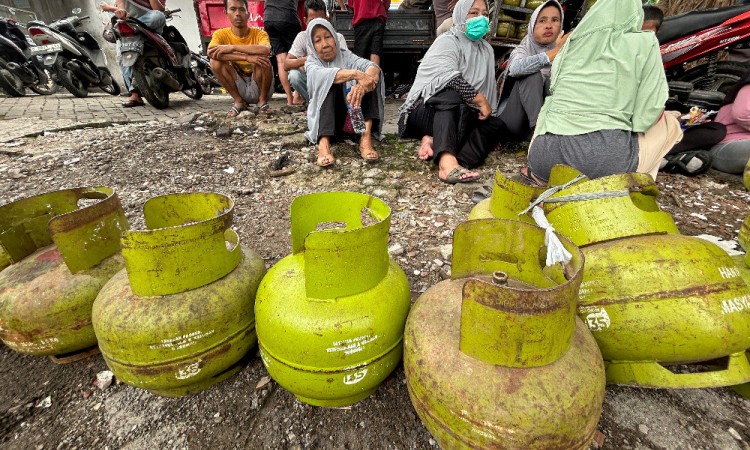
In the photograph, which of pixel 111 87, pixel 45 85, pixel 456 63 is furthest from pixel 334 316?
pixel 45 85

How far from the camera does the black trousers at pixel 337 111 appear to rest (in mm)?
3910

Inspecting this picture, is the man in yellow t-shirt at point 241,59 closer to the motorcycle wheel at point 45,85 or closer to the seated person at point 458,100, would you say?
the seated person at point 458,100

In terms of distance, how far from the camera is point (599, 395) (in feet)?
3.44

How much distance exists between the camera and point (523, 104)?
147 inches

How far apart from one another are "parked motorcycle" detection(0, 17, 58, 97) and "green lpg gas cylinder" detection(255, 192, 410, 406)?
9.45 m

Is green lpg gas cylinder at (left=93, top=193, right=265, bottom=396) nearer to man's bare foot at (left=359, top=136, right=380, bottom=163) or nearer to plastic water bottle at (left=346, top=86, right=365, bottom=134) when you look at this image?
man's bare foot at (left=359, top=136, right=380, bottom=163)

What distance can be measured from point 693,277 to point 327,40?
3947 millimetres

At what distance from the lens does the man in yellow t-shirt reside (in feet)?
16.5

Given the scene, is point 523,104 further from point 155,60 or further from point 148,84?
point 155,60

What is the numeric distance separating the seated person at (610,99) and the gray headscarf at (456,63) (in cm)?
137

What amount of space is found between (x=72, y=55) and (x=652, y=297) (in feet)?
33.5

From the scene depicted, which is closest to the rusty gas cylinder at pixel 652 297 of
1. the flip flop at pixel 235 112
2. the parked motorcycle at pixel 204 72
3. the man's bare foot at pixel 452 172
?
the man's bare foot at pixel 452 172

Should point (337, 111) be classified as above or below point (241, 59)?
below

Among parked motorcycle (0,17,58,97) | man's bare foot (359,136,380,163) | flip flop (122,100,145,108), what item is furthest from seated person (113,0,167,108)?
man's bare foot (359,136,380,163)
